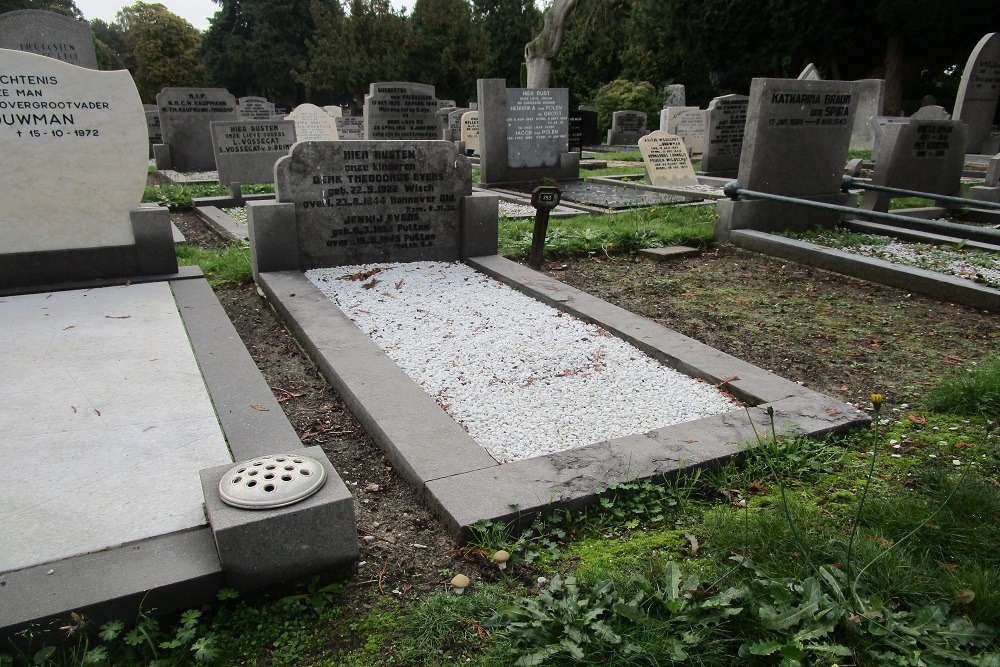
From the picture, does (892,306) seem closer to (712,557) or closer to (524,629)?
(712,557)

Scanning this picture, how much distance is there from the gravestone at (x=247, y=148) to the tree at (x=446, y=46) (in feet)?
85.2

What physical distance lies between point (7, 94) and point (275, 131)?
6972 millimetres

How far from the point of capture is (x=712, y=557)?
2.16 metres

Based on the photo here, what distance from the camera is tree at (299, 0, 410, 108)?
35344 mm

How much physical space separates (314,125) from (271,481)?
16.2 metres

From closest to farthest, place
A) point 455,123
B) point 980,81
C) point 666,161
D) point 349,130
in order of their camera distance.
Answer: point 666,161
point 980,81
point 349,130
point 455,123

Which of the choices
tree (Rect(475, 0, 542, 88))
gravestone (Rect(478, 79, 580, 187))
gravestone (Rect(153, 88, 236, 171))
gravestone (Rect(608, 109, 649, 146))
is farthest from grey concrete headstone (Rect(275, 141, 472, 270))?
tree (Rect(475, 0, 542, 88))

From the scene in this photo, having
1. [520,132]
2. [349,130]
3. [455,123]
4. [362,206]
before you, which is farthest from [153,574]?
[455,123]

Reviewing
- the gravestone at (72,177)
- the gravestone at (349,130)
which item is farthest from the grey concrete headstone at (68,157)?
the gravestone at (349,130)

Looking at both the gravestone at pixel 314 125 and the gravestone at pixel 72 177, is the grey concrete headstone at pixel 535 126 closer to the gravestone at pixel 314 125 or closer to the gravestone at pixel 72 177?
the gravestone at pixel 314 125

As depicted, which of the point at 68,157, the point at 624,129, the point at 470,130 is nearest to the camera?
the point at 68,157

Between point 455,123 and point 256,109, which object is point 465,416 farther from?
point 256,109

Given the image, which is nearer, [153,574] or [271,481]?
[153,574]

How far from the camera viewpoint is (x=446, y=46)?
35.2 m
